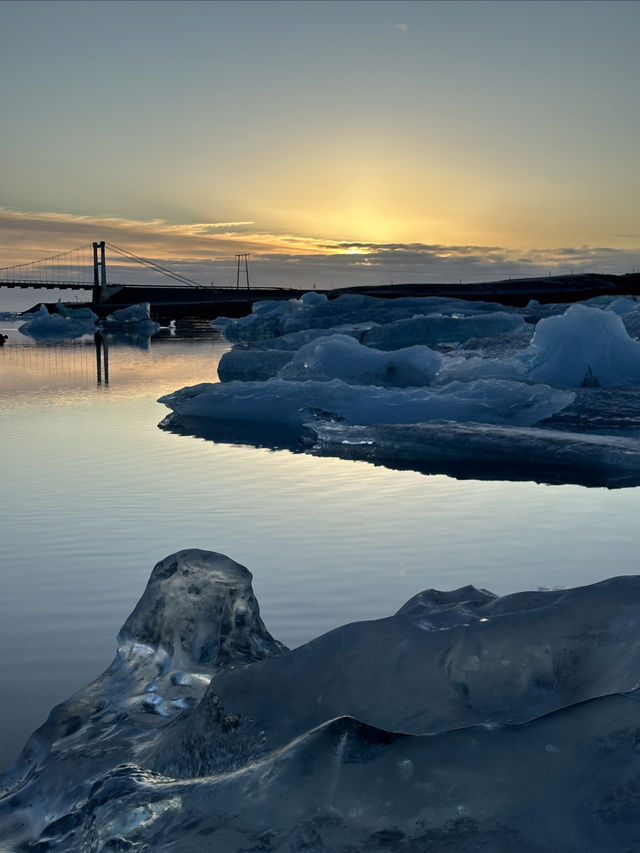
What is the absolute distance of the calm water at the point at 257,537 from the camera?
2.55 m

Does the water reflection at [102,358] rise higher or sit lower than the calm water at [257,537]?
lower

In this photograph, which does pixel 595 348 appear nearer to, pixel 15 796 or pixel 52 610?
pixel 52 610

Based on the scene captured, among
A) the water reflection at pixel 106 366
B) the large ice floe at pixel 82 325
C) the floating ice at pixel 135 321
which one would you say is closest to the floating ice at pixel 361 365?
the water reflection at pixel 106 366

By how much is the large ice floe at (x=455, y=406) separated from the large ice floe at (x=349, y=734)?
333 centimetres

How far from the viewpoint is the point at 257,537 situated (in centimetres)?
366

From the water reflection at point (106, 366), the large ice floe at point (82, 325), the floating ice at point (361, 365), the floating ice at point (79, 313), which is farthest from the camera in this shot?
the floating ice at point (79, 313)

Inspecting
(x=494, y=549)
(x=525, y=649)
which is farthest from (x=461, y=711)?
(x=494, y=549)

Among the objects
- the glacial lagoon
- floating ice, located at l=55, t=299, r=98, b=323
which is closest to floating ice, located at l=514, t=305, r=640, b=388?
the glacial lagoon

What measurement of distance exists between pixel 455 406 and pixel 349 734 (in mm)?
6529

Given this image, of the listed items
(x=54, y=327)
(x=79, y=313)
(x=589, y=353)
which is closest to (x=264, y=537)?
(x=589, y=353)

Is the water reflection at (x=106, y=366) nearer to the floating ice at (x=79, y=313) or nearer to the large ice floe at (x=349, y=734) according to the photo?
the large ice floe at (x=349, y=734)

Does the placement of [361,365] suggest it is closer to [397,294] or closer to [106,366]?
[106,366]

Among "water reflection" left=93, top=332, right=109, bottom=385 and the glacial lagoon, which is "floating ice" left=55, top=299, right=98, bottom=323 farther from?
the glacial lagoon

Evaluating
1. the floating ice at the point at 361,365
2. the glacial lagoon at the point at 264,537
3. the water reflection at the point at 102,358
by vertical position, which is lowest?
the water reflection at the point at 102,358
